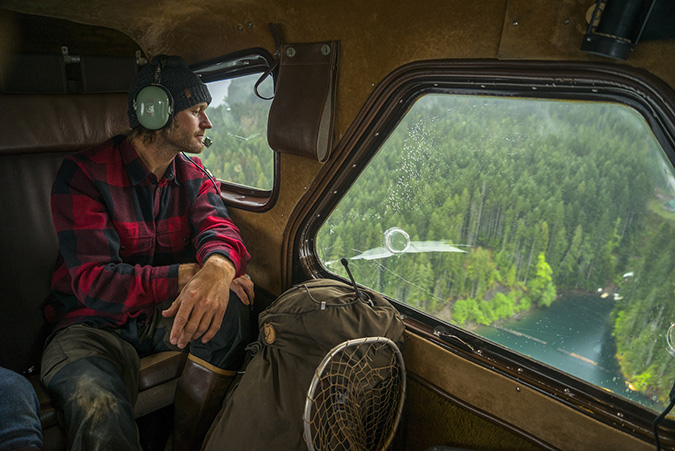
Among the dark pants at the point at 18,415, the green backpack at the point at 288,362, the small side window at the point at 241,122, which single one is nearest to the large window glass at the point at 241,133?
the small side window at the point at 241,122

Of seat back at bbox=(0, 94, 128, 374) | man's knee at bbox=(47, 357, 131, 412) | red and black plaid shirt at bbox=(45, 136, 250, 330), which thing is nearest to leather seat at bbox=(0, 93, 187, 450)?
seat back at bbox=(0, 94, 128, 374)

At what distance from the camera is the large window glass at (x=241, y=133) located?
250 centimetres

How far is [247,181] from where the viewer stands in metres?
2.72

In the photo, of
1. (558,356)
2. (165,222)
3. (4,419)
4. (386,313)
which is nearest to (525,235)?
(558,356)

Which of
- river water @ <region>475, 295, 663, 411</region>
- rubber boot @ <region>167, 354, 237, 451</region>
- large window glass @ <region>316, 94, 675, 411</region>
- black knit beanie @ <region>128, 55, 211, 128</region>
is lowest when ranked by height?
rubber boot @ <region>167, 354, 237, 451</region>

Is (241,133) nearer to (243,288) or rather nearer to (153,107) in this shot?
(153,107)

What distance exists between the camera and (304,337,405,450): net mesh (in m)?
1.43

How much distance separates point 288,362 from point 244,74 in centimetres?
162

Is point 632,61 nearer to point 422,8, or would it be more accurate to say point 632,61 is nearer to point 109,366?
point 422,8

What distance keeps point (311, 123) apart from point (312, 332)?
875 millimetres

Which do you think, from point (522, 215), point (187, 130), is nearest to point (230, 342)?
point (187, 130)

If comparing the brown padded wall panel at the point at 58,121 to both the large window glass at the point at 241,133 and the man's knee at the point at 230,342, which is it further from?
the man's knee at the point at 230,342

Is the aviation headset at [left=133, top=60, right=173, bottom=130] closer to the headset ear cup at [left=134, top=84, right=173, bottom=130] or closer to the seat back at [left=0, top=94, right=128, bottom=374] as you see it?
the headset ear cup at [left=134, top=84, right=173, bottom=130]

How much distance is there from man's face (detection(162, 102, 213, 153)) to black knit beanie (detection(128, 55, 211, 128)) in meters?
0.03
